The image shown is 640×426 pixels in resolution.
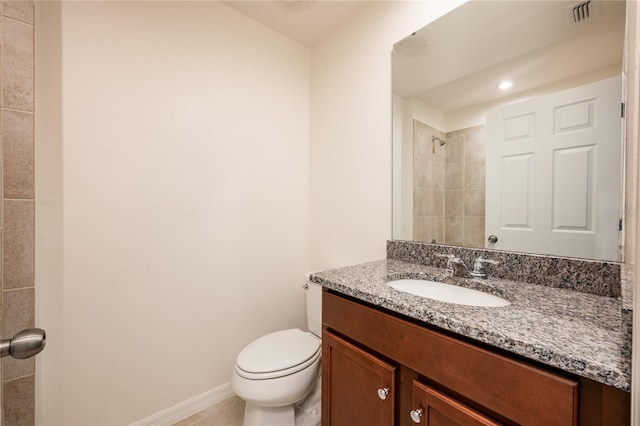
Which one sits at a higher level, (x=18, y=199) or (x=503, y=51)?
(x=503, y=51)

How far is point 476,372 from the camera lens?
0.61 metres

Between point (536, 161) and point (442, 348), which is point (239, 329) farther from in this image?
point (536, 161)

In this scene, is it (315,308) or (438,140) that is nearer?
(438,140)

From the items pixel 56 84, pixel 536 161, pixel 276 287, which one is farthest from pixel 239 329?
pixel 536 161

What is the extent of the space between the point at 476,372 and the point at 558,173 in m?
0.81

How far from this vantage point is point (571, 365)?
479 mm

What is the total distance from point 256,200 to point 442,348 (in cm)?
134

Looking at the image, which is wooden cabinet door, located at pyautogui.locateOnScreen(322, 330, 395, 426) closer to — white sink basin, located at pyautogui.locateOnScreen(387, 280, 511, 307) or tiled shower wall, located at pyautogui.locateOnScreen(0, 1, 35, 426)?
white sink basin, located at pyautogui.locateOnScreen(387, 280, 511, 307)

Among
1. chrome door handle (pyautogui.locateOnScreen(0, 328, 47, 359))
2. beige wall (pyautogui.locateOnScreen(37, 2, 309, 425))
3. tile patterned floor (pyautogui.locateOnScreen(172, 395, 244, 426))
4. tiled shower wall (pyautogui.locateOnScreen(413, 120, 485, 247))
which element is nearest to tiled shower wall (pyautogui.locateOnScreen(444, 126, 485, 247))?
tiled shower wall (pyautogui.locateOnScreen(413, 120, 485, 247))

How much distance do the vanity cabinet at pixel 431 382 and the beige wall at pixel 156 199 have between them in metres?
0.86

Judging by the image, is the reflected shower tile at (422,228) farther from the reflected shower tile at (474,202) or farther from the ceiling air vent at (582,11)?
the ceiling air vent at (582,11)

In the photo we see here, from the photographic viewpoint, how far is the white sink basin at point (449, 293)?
932mm

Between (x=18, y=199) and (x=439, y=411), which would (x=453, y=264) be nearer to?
(x=439, y=411)

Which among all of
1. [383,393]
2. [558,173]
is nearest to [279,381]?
[383,393]
